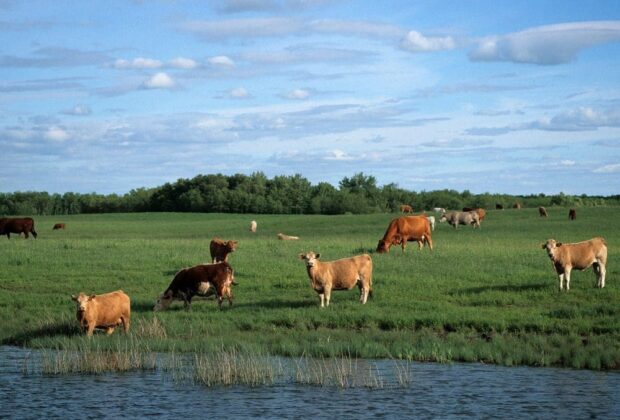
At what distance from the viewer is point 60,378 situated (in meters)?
16.5

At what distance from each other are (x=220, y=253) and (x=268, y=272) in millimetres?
3684

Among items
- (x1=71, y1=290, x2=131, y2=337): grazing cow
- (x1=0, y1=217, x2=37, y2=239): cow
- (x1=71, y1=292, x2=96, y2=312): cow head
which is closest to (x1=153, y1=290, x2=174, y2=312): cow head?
(x1=71, y1=290, x2=131, y2=337): grazing cow

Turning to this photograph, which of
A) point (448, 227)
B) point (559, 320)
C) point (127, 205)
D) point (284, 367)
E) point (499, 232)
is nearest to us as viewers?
point (284, 367)

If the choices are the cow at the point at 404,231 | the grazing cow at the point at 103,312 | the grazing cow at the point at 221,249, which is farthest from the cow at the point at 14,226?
the grazing cow at the point at 103,312

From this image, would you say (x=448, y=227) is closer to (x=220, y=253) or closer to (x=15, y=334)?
(x=220, y=253)

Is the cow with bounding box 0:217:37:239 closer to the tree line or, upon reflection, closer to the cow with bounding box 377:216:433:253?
the cow with bounding box 377:216:433:253

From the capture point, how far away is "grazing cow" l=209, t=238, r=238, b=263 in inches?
1233

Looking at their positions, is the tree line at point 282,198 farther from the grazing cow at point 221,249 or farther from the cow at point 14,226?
the grazing cow at point 221,249

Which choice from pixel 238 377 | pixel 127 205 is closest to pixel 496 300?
pixel 238 377

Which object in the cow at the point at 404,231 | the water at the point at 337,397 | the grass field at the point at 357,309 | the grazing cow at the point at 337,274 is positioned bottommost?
the water at the point at 337,397

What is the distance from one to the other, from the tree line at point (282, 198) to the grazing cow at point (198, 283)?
8432 cm

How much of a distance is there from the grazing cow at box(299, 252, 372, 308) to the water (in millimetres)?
5410

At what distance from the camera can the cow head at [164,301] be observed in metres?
22.8

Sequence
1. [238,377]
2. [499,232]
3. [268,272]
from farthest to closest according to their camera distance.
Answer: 1. [499,232]
2. [268,272]
3. [238,377]
